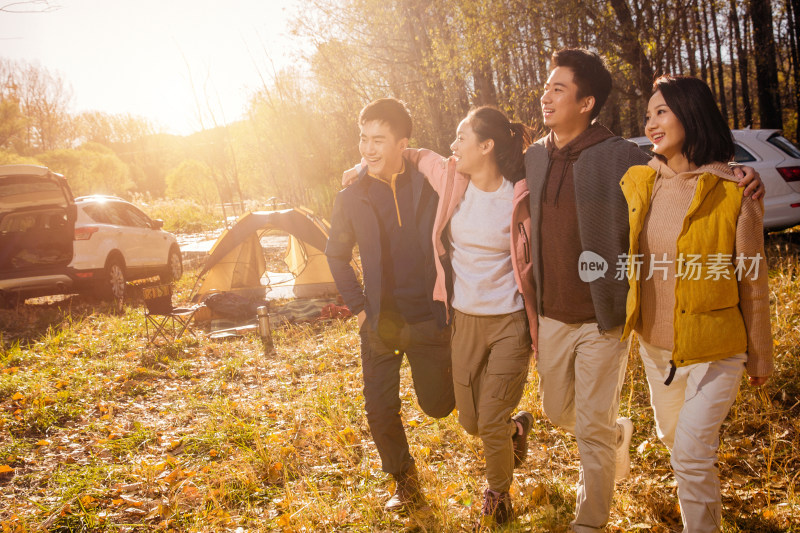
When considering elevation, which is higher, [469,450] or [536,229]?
[536,229]

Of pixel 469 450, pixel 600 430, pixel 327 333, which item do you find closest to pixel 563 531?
pixel 600 430

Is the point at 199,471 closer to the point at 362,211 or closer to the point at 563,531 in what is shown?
the point at 362,211

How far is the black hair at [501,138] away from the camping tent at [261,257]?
6.85 meters

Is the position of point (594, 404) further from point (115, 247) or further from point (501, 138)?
point (115, 247)

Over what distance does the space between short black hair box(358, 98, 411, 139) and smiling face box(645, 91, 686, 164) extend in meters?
1.33

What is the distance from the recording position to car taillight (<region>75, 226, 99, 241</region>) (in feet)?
29.7

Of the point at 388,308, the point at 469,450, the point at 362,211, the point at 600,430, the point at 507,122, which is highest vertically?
the point at 507,122

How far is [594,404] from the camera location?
2539mm

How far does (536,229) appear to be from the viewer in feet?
8.57

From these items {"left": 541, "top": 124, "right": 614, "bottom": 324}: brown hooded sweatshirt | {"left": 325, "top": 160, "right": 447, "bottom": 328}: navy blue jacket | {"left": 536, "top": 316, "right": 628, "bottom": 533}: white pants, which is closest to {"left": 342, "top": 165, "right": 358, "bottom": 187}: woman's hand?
{"left": 325, "top": 160, "right": 447, "bottom": 328}: navy blue jacket

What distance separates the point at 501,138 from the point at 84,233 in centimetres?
859

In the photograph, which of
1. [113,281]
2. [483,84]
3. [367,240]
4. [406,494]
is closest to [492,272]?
[367,240]

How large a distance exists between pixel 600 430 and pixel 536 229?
99cm

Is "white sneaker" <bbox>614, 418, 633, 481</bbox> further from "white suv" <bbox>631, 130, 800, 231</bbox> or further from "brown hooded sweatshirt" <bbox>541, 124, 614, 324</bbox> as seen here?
"white suv" <bbox>631, 130, 800, 231</bbox>
